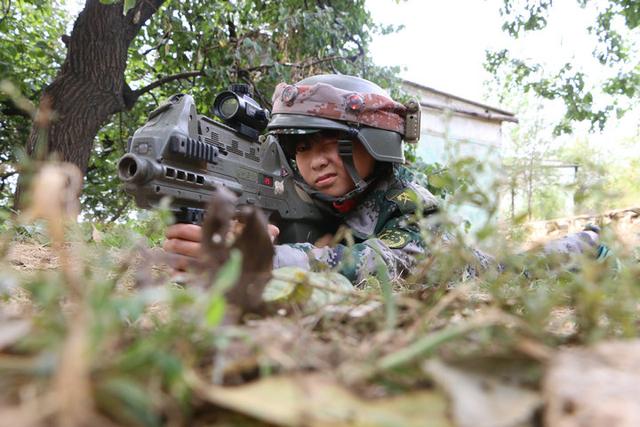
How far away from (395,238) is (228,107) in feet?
2.70

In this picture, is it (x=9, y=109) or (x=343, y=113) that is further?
(x=9, y=109)

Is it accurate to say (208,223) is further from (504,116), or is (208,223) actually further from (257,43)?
(504,116)

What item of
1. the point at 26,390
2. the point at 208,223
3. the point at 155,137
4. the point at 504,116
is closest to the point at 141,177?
the point at 155,137

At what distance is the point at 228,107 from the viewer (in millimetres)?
1938

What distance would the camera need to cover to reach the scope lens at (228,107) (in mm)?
1925

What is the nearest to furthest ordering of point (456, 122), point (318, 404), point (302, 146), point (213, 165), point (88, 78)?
point (318, 404) → point (213, 165) → point (302, 146) → point (88, 78) → point (456, 122)

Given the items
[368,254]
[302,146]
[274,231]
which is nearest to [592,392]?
[368,254]

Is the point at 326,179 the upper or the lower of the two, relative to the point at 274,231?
upper

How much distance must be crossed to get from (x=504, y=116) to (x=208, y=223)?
34.5 feet

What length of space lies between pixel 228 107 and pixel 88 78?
2.32 meters

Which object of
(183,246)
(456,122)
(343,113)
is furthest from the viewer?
(456,122)

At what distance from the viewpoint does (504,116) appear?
1002 centimetres

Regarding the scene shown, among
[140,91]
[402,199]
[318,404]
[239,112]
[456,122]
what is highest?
[456,122]

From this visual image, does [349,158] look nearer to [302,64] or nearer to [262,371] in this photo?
[262,371]
